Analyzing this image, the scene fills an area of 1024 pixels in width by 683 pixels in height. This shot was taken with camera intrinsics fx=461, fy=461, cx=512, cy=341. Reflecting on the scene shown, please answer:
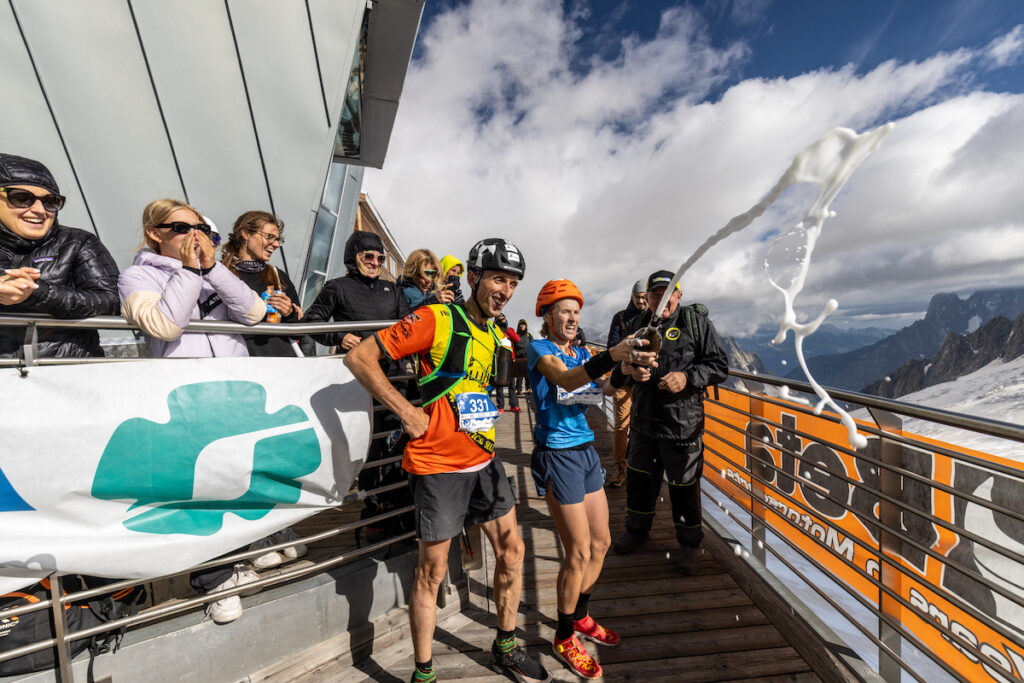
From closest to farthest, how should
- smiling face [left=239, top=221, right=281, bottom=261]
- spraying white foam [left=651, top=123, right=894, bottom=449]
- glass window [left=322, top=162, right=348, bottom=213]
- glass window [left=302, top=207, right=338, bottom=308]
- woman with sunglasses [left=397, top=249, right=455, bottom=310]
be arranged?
spraying white foam [left=651, top=123, right=894, bottom=449]
smiling face [left=239, top=221, right=281, bottom=261]
woman with sunglasses [left=397, top=249, right=455, bottom=310]
glass window [left=302, top=207, right=338, bottom=308]
glass window [left=322, top=162, right=348, bottom=213]

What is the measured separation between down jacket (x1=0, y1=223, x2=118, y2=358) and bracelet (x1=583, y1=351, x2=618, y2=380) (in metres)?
2.46

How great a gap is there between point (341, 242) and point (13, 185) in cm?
995

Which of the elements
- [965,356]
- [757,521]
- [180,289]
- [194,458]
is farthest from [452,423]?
[965,356]

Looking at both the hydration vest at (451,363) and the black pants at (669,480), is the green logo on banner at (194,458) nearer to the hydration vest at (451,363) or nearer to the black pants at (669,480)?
the hydration vest at (451,363)

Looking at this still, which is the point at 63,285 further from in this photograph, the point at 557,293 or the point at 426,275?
the point at 426,275

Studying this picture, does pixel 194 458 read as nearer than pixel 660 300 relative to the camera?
Yes

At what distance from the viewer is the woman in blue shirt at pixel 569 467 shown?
Result: 108 inches

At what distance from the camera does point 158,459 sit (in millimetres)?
2291

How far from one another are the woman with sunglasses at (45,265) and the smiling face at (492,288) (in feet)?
6.09

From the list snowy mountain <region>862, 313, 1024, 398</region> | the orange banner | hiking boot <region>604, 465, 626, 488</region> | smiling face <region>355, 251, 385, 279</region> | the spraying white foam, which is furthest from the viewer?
snowy mountain <region>862, 313, 1024, 398</region>

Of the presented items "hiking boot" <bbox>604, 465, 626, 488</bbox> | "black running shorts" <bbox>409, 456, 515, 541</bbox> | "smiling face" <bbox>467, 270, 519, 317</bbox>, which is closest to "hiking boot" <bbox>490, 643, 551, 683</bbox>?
"black running shorts" <bbox>409, 456, 515, 541</bbox>

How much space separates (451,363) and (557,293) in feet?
2.81

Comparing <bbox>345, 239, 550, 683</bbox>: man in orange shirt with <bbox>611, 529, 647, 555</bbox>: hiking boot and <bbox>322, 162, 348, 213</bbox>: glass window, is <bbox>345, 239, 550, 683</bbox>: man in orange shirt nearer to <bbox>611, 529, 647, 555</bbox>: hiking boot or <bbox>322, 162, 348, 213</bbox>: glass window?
<bbox>611, 529, 647, 555</bbox>: hiking boot

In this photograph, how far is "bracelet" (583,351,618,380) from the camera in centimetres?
238
